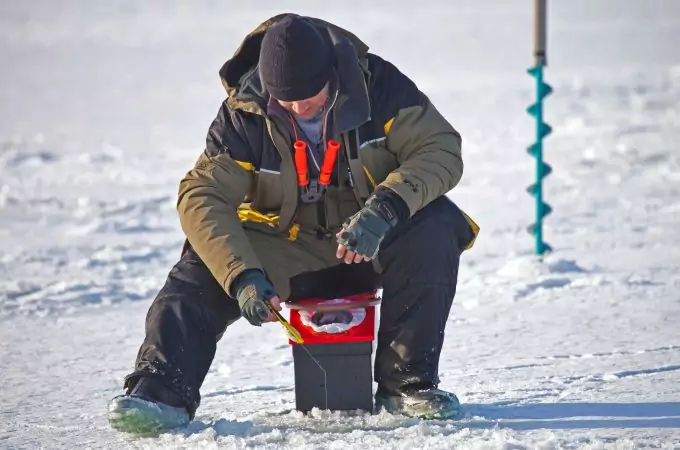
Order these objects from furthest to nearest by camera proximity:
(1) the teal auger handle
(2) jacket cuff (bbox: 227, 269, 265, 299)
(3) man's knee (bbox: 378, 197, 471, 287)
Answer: (1) the teal auger handle < (3) man's knee (bbox: 378, 197, 471, 287) < (2) jacket cuff (bbox: 227, 269, 265, 299)

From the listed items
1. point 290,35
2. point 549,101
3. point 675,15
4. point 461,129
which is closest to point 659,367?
point 290,35

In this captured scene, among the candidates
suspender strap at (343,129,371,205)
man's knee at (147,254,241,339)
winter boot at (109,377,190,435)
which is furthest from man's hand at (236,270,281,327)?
suspender strap at (343,129,371,205)

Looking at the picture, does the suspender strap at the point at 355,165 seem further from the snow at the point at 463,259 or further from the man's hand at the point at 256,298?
the snow at the point at 463,259

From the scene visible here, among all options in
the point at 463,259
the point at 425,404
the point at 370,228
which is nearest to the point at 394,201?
the point at 370,228

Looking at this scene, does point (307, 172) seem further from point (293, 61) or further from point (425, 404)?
point (425, 404)

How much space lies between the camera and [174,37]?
2000 centimetres

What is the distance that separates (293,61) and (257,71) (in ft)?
0.85

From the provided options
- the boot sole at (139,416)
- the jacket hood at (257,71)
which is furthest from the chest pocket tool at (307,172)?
the boot sole at (139,416)

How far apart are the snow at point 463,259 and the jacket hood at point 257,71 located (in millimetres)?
925

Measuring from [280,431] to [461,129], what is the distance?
28.0 feet

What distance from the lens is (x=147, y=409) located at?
2803 millimetres

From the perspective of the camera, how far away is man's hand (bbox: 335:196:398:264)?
9.32 ft

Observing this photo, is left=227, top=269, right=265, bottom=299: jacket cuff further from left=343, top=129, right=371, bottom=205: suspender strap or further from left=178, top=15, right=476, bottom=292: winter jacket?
left=343, top=129, right=371, bottom=205: suspender strap

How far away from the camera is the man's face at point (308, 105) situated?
3.03m
